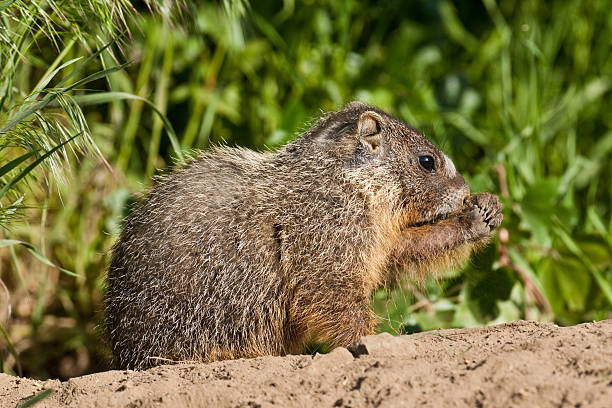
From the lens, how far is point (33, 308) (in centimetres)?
556

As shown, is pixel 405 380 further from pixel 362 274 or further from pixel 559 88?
pixel 559 88

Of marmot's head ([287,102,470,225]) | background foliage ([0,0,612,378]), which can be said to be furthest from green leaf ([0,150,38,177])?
marmot's head ([287,102,470,225])

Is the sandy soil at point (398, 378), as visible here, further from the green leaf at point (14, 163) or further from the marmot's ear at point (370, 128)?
the marmot's ear at point (370, 128)

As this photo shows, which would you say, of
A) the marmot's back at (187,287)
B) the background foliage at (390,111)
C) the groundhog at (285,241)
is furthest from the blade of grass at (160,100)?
the marmot's back at (187,287)

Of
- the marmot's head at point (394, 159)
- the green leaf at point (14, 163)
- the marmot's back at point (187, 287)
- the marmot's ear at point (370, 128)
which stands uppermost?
the marmot's ear at point (370, 128)

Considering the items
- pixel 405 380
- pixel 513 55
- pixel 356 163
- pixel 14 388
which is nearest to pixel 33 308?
pixel 14 388

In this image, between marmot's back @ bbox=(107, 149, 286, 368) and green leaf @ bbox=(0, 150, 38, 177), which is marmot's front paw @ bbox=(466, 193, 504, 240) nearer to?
marmot's back @ bbox=(107, 149, 286, 368)

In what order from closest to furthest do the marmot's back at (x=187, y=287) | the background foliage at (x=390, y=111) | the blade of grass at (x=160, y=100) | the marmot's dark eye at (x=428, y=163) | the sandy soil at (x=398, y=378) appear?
the sandy soil at (x=398, y=378) < the marmot's back at (x=187, y=287) < the marmot's dark eye at (x=428, y=163) < the background foliage at (x=390, y=111) < the blade of grass at (x=160, y=100)

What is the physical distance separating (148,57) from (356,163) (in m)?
2.44

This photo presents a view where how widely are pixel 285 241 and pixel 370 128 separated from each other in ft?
2.66

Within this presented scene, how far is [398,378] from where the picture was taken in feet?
8.54

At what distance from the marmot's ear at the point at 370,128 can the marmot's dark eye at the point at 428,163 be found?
270 millimetres

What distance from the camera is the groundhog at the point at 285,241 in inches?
146

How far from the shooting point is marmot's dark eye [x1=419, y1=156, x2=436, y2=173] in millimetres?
4270
